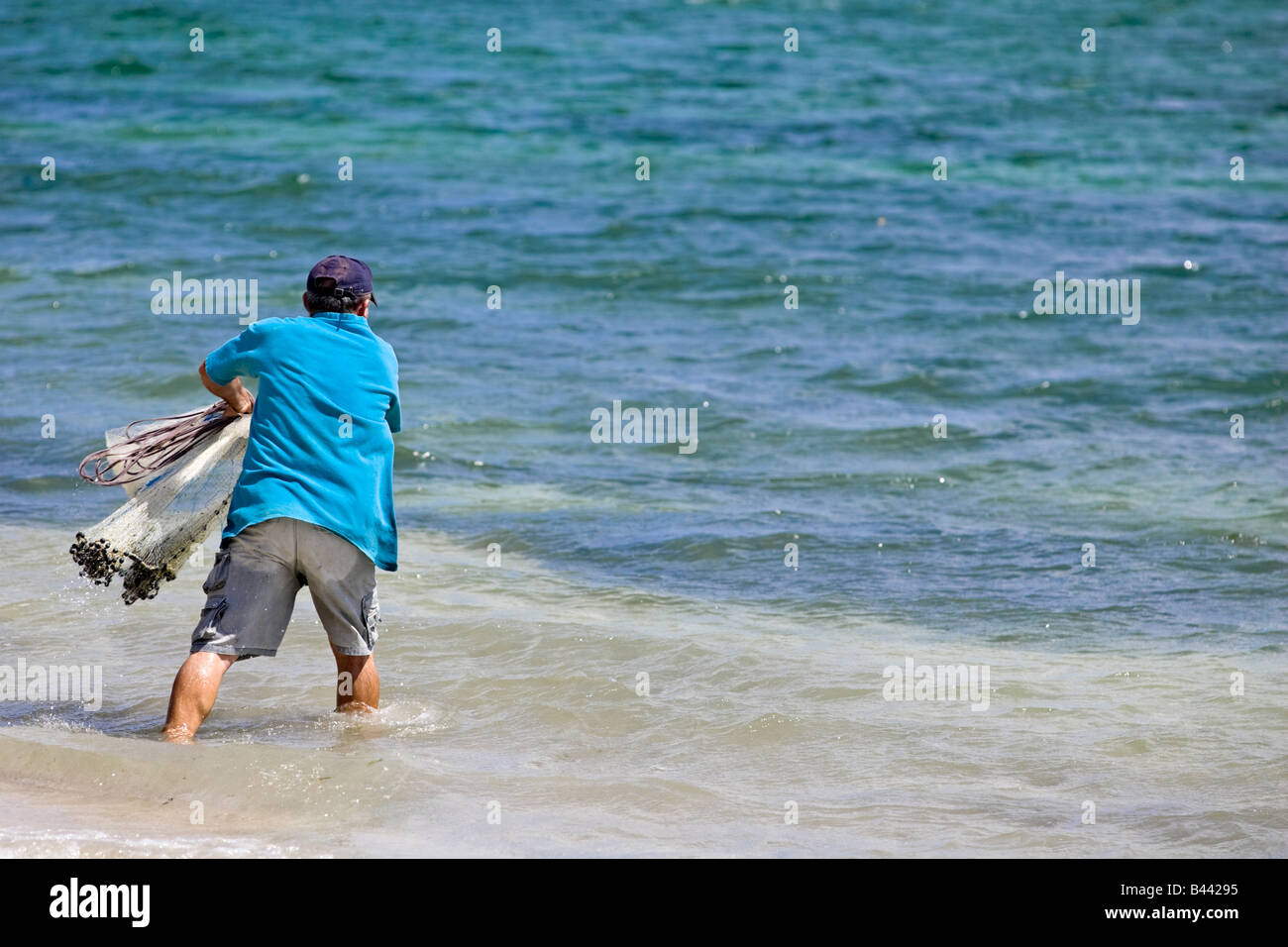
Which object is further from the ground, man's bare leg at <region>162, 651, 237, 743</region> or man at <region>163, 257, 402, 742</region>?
man at <region>163, 257, 402, 742</region>

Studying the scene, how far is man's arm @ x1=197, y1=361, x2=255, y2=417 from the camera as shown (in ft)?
15.3

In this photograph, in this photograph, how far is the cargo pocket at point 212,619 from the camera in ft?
15.2

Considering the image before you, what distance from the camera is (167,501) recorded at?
4980 millimetres

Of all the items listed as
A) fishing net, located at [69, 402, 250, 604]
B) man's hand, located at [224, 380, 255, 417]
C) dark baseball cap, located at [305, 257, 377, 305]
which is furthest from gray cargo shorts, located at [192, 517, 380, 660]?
dark baseball cap, located at [305, 257, 377, 305]

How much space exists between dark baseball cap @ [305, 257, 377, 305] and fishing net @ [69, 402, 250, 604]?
579mm

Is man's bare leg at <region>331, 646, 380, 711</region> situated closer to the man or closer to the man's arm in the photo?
the man

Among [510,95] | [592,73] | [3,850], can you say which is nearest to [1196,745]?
[3,850]

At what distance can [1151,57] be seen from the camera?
26016 mm

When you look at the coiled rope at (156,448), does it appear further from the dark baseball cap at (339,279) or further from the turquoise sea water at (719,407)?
the turquoise sea water at (719,407)

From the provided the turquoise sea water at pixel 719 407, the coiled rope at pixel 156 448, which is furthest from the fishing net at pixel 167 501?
the turquoise sea water at pixel 719 407

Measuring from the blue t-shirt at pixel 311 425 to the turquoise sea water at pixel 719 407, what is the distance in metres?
0.78

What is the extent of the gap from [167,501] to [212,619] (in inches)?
21.6

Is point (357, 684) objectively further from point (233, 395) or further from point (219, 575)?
point (233, 395)

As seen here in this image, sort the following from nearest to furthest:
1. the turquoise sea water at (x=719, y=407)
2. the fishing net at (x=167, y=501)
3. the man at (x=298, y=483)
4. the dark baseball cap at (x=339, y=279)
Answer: the man at (x=298, y=483) → the dark baseball cap at (x=339, y=279) → the fishing net at (x=167, y=501) → the turquoise sea water at (x=719, y=407)
